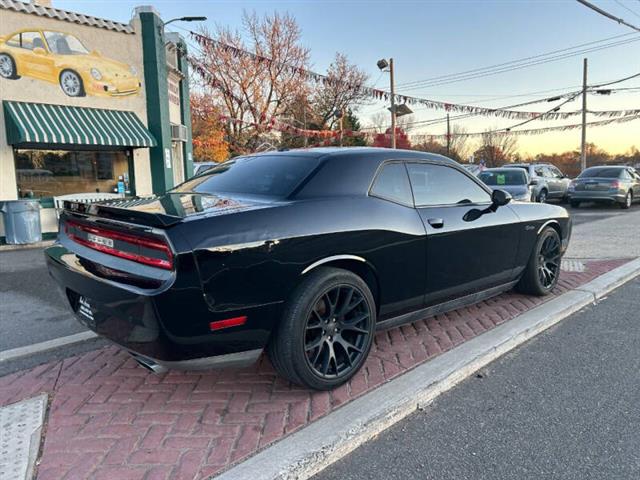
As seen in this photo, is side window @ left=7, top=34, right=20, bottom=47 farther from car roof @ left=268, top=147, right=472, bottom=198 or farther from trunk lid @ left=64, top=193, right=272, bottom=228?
car roof @ left=268, top=147, right=472, bottom=198

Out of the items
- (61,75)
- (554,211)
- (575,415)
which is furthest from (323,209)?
(61,75)

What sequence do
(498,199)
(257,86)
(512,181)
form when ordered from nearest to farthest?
(498,199) → (512,181) → (257,86)

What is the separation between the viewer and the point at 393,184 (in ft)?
11.9

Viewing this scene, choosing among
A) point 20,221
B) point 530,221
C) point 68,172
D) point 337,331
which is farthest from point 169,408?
point 68,172

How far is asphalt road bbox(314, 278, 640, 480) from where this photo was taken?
238 cm

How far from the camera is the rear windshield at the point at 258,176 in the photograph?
10.9 feet

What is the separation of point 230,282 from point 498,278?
2.84 metres

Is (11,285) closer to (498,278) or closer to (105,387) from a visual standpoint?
(105,387)

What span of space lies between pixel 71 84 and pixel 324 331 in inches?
439

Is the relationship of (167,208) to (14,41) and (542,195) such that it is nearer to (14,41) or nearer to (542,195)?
(14,41)

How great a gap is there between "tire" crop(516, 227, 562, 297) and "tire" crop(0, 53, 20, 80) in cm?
1113

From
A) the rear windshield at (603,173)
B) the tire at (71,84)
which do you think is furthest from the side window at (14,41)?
the rear windshield at (603,173)

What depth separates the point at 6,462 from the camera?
7.75ft

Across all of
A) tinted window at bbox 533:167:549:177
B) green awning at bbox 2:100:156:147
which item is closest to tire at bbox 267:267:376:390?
green awning at bbox 2:100:156:147
